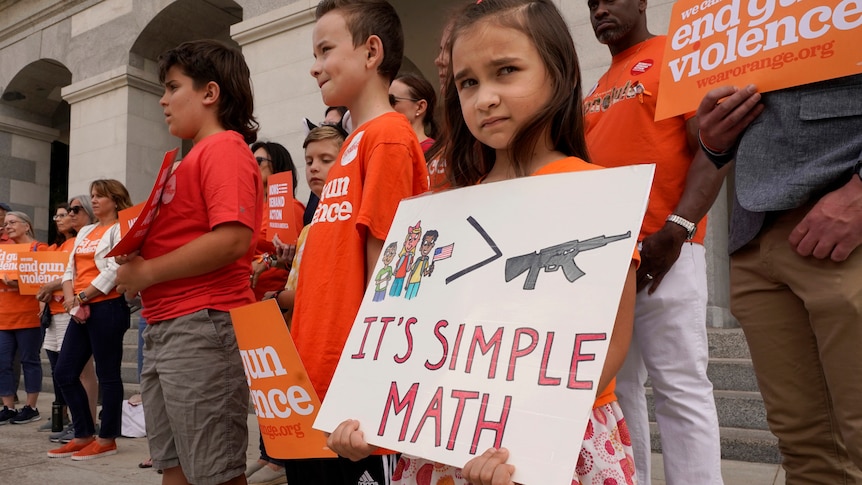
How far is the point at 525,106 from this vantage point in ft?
4.49

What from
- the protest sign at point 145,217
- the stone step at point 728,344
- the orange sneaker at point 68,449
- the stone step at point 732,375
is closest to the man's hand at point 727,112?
the protest sign at point 145,217

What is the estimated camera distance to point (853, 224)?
130cm

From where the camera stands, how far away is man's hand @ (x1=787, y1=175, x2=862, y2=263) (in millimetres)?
1310

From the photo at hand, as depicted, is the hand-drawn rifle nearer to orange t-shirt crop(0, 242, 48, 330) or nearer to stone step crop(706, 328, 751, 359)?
stone step crop(706, 328, 751, 359)

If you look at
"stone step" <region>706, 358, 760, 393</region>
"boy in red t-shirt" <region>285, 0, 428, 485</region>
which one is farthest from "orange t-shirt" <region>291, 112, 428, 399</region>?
"stone step" <region>706, 358, 760, 393</region>

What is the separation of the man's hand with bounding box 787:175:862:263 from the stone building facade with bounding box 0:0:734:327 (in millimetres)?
4641

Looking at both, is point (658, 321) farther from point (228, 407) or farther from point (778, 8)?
point (228, 407)

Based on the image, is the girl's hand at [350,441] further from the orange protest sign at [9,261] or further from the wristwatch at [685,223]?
the orange protest sign at [9,261]

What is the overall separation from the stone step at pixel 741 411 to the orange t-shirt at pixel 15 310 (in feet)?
17.4

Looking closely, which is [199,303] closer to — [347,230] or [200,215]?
[200,215]

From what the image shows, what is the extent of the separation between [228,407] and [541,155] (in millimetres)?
1374

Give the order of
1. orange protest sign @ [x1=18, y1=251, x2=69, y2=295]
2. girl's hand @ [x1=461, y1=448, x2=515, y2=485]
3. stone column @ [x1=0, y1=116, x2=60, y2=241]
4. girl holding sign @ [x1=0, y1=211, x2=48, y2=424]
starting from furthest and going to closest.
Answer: stone column @ [x1=0, y1=116, x2=60, y2=241] → girl holding sign @ [x1=0, y1=211, x2=48, y2=424] → orange protest sign @ [x1=18, y1=251, x2=69, y2=295] → girl's hand @ [x1=461, y1=448, x2=515, y2=485]

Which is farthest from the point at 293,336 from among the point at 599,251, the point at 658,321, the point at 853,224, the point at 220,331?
the point at 853,224

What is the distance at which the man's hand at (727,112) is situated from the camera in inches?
58.4
